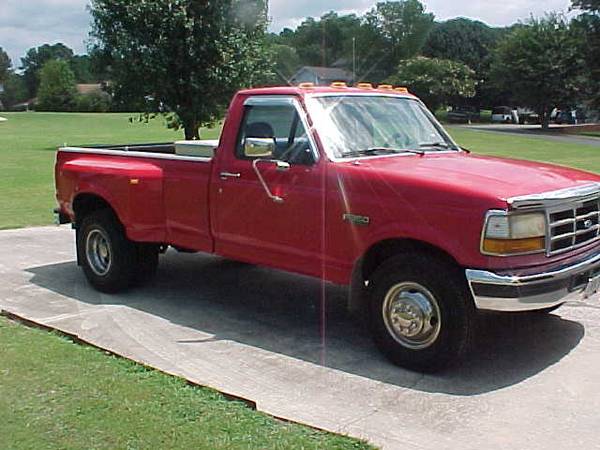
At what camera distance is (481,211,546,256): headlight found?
4.57m

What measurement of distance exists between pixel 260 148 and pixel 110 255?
2.22 m

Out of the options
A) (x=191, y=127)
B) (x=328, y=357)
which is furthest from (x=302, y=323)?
(x=191, y=127)

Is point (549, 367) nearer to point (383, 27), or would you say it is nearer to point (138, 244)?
point (138, 244)

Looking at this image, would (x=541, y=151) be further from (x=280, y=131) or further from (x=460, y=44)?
(x=460, y=44)

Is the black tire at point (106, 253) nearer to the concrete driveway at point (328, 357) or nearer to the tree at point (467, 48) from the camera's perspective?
the concrete driveway at point (328, 357)

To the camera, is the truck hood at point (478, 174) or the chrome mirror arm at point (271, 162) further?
the chrome mirror arm at point (271, 162)

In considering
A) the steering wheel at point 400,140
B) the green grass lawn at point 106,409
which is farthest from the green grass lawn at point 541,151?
the green grass lawn at point 106,409

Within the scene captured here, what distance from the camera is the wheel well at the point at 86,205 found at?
7359mm

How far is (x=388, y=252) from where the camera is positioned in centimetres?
529

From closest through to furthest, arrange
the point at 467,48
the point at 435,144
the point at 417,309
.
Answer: the point at 417,309, the point at 435,144, the point at 467,48

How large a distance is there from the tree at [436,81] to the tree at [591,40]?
12.5 metres

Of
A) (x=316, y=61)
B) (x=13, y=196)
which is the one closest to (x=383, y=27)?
(x=316, y=61)

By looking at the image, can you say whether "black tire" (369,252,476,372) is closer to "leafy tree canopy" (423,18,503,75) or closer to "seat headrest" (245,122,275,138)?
"seat headrest" (245,122,275,138)

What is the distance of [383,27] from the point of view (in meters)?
14.2
